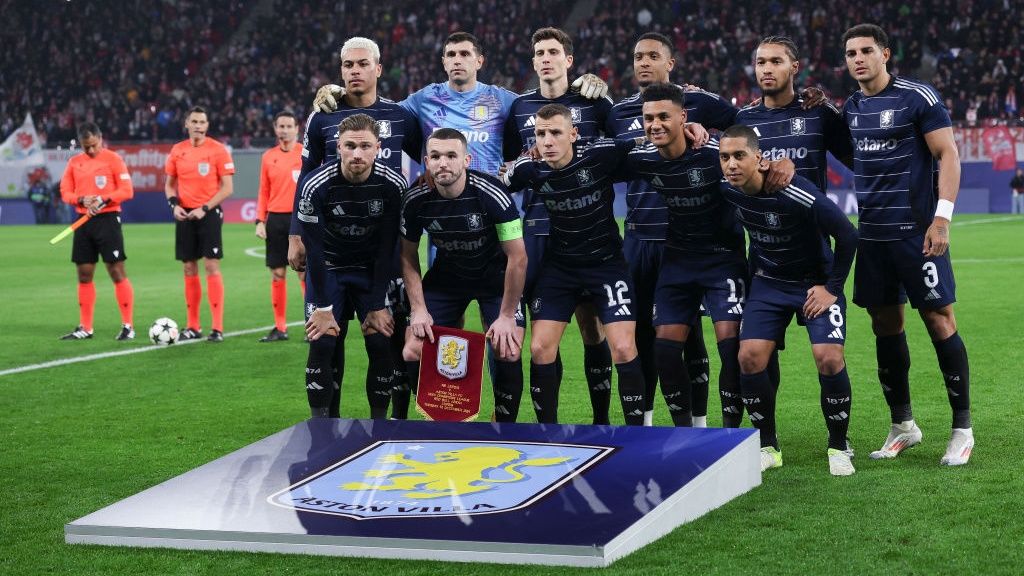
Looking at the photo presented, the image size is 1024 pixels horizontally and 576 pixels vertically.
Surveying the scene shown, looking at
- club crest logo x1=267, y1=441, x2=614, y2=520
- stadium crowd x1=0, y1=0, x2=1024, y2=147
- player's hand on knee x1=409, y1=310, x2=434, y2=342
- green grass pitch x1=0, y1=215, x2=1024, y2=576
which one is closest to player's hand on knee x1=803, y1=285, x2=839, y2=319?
green grass pitch x1=0, y1=215, x2=1024, y2=576

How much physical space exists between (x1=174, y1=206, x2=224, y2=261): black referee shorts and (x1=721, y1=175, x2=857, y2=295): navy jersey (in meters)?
6.68

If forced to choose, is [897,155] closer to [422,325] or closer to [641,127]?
[641,127]

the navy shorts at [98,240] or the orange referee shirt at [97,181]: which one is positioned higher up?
the orange referee shirt at [97,181]

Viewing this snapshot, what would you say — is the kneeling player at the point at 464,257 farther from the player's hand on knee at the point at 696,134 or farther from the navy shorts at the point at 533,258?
the player's hand on knee at the point at 696,134

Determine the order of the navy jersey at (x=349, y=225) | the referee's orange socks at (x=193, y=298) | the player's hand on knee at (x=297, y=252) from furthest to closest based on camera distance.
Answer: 1. the referee's orange socks at (x=193, y=298)
2. the player's hand on knee at (x=297, y=252)
3. the navy jersey at (x=349, y=225)

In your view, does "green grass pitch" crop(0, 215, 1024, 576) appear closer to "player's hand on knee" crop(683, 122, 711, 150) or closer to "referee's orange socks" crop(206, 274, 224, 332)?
"referee's orange socks" crop(206, 274, 224, 332)

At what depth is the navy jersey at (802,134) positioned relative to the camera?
6.18 metres

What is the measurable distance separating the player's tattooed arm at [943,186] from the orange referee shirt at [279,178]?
22.9ft

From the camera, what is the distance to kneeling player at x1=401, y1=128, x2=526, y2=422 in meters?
6.27

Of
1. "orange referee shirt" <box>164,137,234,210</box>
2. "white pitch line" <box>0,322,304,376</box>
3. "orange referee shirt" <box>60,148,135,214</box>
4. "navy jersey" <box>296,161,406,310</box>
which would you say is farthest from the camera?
"orange referee shirt" <box>60,148,135,214</box>

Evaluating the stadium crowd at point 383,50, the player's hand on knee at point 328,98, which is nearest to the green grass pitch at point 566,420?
the player's hand on knee at point 328,98

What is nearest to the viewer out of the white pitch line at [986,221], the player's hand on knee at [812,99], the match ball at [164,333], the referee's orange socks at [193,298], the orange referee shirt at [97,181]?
the player's hand on knee at [812,99]

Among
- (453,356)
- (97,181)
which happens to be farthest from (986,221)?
(453,356)

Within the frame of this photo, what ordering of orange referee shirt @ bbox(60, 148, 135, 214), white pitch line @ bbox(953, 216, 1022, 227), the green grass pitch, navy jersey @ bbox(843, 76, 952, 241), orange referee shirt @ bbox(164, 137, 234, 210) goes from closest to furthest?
the green grass pitch → navy jersey @ bbox(843, 76, 952, 241) → orange referee shirt @ bbox(164, 137, 234, 210) → orange referee shirt @ bbox(60, 148, 135, 214) → white pitch line @ bbox(953, 216, 1022, 227)
